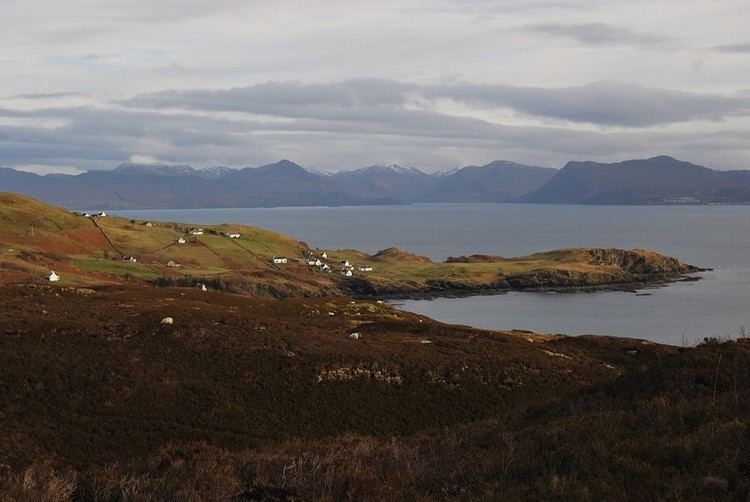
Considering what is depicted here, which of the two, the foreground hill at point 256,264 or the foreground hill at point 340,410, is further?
the foreground hill at point 256,264

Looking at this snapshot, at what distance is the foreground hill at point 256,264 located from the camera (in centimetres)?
12606

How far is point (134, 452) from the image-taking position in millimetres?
27062

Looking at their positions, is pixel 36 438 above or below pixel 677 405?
below

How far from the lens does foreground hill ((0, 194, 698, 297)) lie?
12606 centimetres

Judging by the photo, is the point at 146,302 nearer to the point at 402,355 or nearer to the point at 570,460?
the point at 402,355

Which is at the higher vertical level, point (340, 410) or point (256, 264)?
point (340, 410)

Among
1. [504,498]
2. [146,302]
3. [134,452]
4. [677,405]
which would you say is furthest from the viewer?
[146,302]

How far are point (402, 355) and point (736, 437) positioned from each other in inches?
1157

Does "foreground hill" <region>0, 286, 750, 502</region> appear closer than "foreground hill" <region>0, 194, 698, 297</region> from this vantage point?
Yes

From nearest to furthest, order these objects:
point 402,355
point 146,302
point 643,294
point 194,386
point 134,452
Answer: point 134,452
point 194,386
point 402,355
point 146,302
point 643,294

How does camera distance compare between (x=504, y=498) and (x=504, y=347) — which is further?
(x=504, y=347)

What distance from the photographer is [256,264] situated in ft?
533

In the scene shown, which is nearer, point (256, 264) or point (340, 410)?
point (340, 410)

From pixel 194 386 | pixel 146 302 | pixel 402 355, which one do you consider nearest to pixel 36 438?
pixel 194 386
